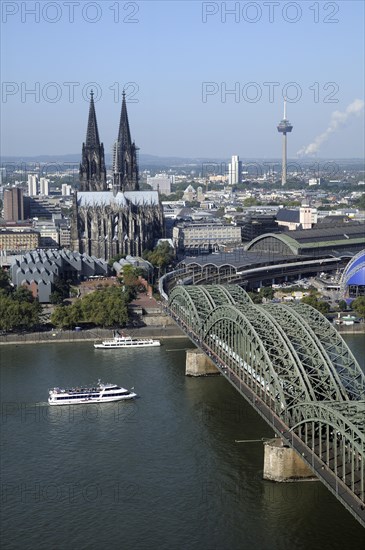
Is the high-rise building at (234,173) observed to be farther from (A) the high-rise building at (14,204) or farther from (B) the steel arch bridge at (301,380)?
(B) the steel arch bridge at (301,380)

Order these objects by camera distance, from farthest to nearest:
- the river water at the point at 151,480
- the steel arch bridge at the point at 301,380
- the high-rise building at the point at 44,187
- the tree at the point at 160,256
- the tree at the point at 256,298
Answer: the high-rise building at the point at 44,187 → the tree at the point at 160,256 → the tree at the point at 256,298 → the river water at the point at 151,480 → the steel arch bridge at the point at 301,380

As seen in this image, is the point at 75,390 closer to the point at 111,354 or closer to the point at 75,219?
the point at 111,354

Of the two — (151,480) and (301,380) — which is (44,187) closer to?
(301,380)

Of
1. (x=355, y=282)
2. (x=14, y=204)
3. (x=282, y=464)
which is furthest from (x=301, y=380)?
(x=14, y=204)

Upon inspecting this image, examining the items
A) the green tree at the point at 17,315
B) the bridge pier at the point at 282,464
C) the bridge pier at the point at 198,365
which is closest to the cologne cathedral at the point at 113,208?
the green tree at the point at 17,315

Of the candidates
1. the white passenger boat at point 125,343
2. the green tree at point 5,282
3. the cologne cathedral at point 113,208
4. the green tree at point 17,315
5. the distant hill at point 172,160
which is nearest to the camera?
the white passenger boat at point 125,343

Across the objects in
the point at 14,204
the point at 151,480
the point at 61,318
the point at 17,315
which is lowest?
the point at 151,480

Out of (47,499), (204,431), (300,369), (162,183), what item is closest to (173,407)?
(204,431)
